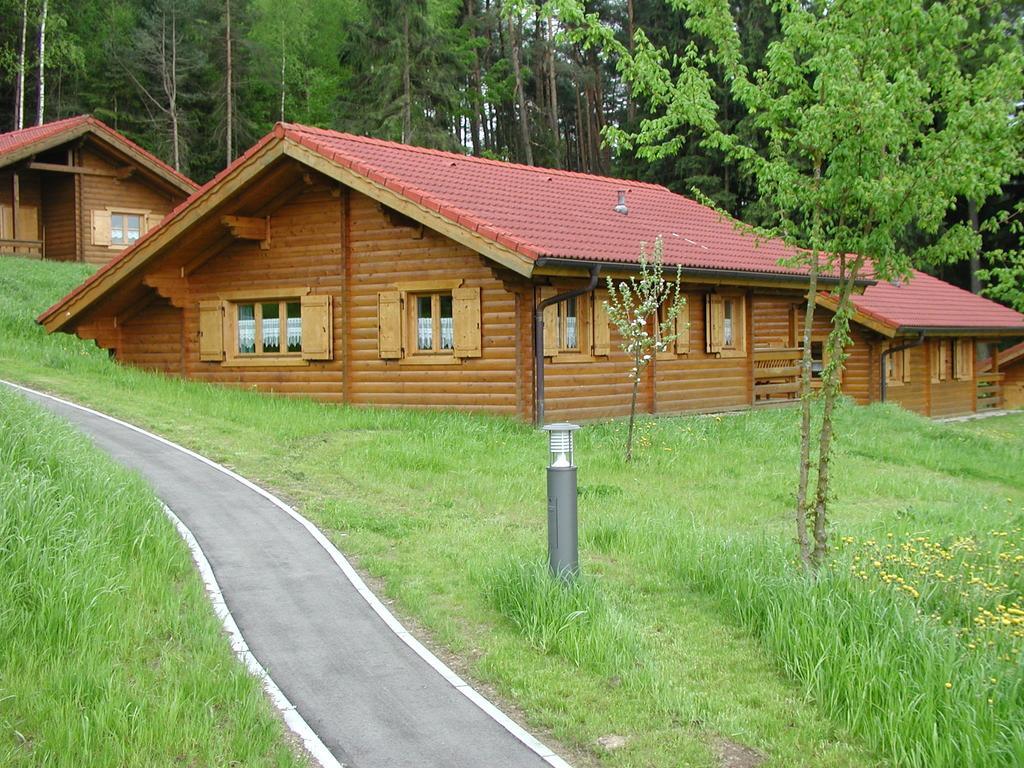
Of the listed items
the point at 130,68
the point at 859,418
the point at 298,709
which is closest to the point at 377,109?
the point at 130,68

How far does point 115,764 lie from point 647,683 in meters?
2.89

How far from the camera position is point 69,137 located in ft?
102

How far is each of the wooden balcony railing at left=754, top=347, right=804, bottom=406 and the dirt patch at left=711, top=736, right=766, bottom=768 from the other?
16.5 m

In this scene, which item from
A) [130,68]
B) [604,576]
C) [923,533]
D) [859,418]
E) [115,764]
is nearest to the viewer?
[115,764]

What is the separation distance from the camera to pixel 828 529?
9523 mm

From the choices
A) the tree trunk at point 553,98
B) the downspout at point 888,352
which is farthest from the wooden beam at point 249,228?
the tree trunk at point 553,98

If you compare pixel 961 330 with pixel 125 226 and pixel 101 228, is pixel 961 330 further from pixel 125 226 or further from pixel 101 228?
pixel 101 228

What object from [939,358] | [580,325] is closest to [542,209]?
[580,325]

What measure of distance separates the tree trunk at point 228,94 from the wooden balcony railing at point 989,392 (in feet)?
105

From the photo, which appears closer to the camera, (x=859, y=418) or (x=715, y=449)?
(x=715, y=449)

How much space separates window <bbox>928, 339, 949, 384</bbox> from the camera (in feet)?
92.8

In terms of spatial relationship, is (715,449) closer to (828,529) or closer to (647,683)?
(828,529)

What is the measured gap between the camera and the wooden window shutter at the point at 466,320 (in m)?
16.4

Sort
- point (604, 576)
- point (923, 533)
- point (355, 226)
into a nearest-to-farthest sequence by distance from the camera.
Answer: point (604, 576), point (923, 533), point (355, 226)
